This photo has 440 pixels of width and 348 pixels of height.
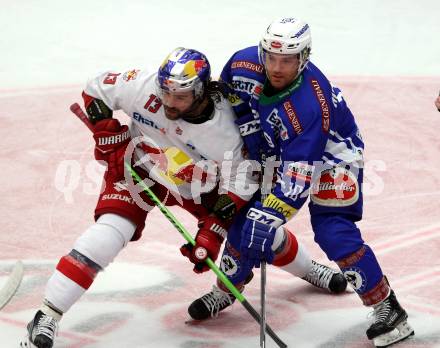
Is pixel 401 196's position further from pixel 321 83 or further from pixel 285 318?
pixel 321 83

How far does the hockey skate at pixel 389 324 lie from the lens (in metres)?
4.33

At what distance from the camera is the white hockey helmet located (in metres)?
4.07

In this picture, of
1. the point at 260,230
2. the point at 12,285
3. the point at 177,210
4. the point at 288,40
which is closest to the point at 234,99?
the point at 288,40

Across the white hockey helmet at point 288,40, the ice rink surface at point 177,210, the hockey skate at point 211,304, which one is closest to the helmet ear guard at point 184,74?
the white hockey helmet at point 288,40

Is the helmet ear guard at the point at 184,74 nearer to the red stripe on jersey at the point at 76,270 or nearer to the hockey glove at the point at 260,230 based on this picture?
the hockey glove at the point at 260,230

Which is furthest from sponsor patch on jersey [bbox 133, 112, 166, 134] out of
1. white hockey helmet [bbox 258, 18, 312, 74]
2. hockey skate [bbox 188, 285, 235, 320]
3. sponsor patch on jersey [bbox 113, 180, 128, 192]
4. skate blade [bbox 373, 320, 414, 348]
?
skate blade [bbox 373, 320, 414, 348]

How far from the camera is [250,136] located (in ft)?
14.1

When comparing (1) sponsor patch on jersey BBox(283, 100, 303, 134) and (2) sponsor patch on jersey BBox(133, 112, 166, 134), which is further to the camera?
(2) sponsor patch on jersey BBox(133, 112, 166, 134)

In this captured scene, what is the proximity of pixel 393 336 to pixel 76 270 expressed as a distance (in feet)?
4.28

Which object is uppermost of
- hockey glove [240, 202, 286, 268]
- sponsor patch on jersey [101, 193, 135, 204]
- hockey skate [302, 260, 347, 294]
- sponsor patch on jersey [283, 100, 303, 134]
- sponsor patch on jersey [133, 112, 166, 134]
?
sponsor patch on jersey [283, 100, 303, 134]

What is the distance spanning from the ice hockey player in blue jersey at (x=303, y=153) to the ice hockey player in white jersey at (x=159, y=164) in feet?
0.45

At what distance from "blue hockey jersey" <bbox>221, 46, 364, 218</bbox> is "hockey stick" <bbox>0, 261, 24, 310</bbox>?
1270 mm

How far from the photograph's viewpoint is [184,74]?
416 centimetres

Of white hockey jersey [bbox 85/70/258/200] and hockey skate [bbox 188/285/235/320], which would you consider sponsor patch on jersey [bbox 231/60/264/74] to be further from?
hockey skate [bbox 188/285/235/320]
